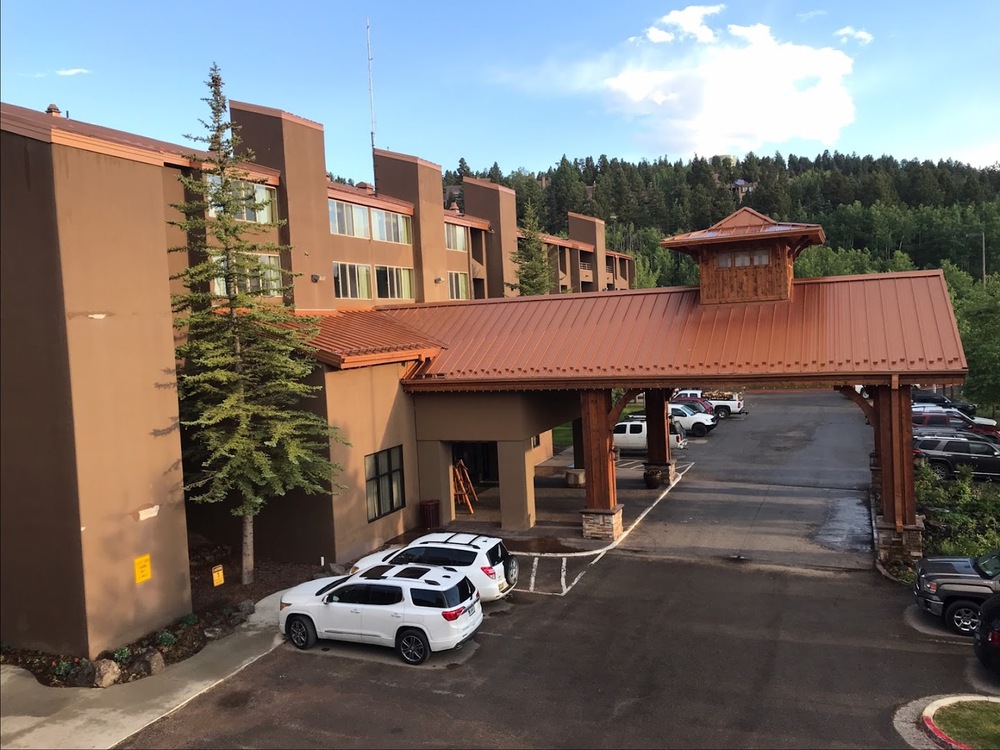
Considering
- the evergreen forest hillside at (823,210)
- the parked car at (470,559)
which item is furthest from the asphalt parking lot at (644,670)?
the evergreen forest hillside at (823,210)

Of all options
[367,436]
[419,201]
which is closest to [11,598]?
[367,436]

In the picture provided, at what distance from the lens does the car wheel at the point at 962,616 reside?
12.7m

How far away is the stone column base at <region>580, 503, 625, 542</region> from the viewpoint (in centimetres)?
1934

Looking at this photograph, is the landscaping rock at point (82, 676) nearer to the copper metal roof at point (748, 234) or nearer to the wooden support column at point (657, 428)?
the copper metal roof at point (748, 234)

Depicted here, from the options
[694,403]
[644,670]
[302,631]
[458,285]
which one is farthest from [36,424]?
[694,403]

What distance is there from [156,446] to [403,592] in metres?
5.71

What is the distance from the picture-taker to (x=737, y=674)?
37.9ft

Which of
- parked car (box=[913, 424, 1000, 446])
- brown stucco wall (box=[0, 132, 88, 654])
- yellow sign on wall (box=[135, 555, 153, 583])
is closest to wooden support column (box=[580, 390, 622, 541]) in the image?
yellow sign on wall (box=[135, 555, 153, 583])

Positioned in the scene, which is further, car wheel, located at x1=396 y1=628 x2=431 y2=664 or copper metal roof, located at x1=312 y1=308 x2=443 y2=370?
copper metal roof, located at x1=312 y1=308 x2=443 y2=370

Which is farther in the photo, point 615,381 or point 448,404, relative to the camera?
point 448,404

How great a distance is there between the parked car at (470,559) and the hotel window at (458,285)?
70.8 ft

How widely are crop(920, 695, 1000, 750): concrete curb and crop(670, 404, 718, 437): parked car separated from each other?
26.5 meters

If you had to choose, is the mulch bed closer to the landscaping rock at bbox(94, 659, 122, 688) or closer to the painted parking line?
the landscaping rock at bbox(94, 659, 122, 688)

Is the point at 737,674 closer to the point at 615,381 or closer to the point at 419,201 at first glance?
the point at 615,381
